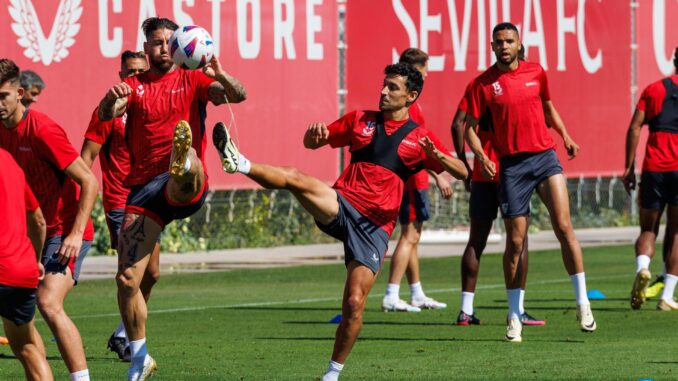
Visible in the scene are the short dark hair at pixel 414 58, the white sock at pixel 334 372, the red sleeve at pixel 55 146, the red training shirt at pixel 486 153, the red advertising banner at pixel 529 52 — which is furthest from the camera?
the red advertising banner at pixel 529 52

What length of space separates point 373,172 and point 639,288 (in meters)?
4.78

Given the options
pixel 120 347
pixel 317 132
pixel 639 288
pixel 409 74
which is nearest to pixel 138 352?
pixel 120 347

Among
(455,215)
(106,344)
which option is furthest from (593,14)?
(106,344)

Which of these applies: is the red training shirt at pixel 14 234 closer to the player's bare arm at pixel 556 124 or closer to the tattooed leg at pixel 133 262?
the tattooed leg at pixel 133 262

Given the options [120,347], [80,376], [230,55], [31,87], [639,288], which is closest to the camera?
[80,376]

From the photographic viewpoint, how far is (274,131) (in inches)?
942

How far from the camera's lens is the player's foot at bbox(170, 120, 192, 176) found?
10164 mm

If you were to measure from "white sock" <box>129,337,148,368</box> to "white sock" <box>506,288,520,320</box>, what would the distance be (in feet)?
11.0

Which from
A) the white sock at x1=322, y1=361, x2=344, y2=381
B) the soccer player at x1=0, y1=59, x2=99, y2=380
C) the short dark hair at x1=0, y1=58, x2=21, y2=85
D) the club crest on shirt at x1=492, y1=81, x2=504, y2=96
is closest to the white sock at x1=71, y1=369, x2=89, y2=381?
the soccer player at x1=0, y1=59, x2=99, y2=380

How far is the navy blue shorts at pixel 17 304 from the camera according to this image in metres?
8.12

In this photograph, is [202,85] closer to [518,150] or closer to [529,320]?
[518,150]

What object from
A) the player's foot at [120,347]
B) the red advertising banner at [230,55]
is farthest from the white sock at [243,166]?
the red advertising banner at [230,55]

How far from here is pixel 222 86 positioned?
10.8 m

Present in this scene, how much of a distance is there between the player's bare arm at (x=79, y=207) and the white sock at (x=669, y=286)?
24.1ft
